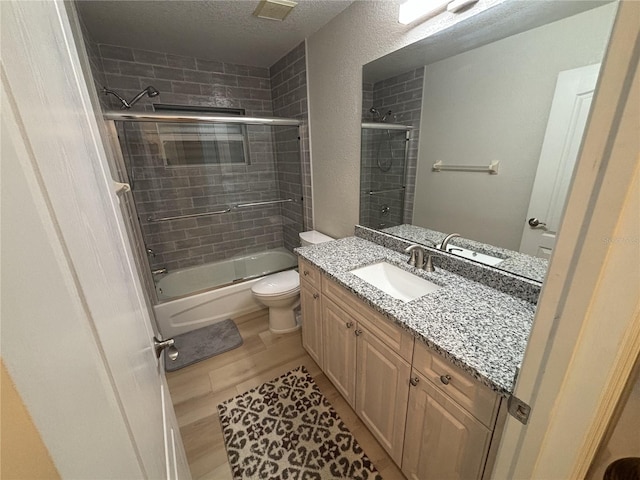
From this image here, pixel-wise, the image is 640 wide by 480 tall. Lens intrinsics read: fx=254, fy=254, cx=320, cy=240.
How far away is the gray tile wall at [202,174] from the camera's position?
2.26 metres

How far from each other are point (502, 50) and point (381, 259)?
1115mm

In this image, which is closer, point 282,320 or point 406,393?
point 406,393

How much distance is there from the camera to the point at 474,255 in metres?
1.30

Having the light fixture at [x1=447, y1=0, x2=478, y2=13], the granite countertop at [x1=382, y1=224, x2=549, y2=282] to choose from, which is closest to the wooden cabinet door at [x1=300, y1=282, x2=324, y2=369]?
the granite countertop at [x1=382, y1=224, x2=549, y2=282]

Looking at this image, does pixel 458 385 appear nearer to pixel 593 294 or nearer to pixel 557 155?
pixel 593 294

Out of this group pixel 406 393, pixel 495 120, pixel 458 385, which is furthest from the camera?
pixel 495 120

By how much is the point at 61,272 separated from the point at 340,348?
4.52 ft

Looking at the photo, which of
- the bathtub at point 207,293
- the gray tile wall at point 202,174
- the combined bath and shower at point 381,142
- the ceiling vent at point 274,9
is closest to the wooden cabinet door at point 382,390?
the combined bath and shower at point 381,142

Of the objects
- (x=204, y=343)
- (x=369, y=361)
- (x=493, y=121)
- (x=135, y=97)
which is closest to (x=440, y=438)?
(x=369, y=361)

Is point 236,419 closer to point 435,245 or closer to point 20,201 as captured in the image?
point 435,245

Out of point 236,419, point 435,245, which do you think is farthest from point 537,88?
point 236,419

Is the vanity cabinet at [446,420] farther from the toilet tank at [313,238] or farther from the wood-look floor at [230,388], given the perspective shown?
the toilet tank at [313,238]

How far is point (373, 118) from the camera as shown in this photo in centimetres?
169

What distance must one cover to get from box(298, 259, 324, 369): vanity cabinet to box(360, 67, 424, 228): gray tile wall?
60 cm
